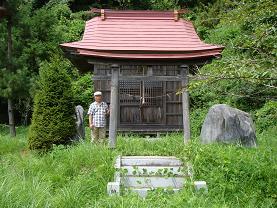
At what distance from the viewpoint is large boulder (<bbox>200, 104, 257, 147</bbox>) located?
32.4 feet

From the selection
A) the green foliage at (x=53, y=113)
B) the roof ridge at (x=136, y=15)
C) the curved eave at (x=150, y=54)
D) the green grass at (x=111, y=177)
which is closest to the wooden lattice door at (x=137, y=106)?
the roof ridge at (x=136, y=15)

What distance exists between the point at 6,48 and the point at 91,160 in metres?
9.18

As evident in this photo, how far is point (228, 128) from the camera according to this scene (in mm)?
9891

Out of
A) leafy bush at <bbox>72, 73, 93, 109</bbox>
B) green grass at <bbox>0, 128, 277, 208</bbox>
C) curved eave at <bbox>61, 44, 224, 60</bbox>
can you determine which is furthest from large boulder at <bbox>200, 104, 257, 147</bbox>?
leafy bush at <bbox>72, 73, 93, 109</bbox>

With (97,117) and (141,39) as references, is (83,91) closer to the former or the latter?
(97,117)

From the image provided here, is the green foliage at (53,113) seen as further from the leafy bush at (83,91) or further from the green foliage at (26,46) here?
the leafy bush at (83,91)

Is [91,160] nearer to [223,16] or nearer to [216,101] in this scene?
[223,16]

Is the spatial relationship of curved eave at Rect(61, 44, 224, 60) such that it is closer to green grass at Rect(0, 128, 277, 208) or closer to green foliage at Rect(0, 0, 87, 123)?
green grass at Rect(0, 128, 277, 208)

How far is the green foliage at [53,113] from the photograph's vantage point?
1003 centimetres

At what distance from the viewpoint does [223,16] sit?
662cm

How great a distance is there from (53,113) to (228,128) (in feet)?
13.0

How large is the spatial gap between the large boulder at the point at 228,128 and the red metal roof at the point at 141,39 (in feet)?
5.29

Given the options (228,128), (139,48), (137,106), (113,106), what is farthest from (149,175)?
(137,106)

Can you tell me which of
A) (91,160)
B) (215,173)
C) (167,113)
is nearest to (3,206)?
(91,160)
